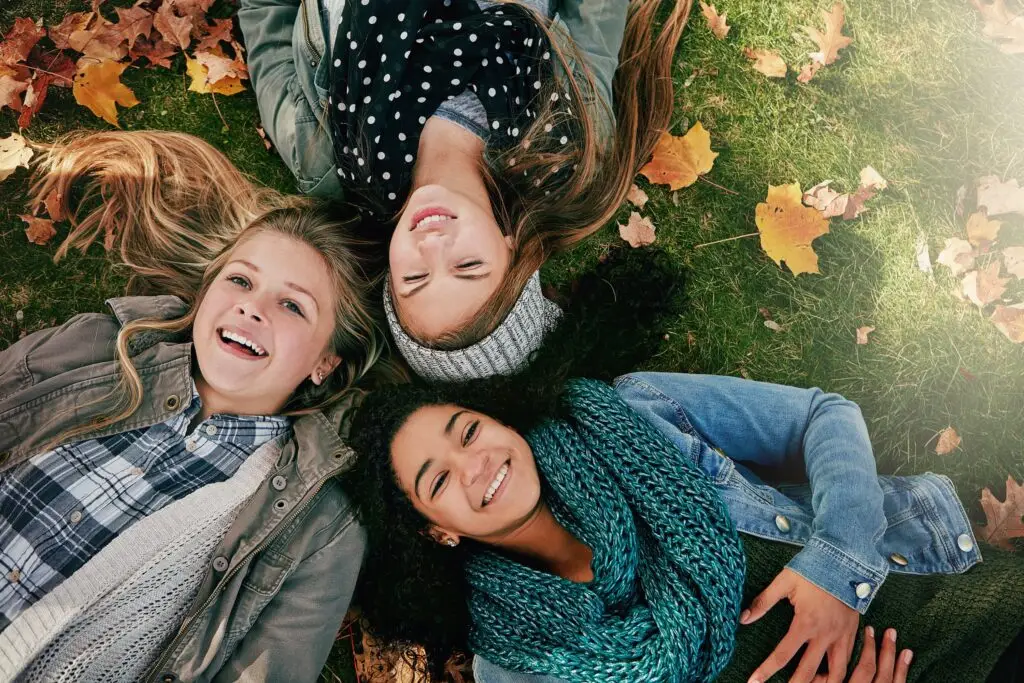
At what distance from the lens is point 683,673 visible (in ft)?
9.06

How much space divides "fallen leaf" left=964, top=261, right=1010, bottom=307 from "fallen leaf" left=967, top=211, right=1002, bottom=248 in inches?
4.5

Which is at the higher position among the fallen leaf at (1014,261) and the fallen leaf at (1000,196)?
the fallen leaf at (1000,196)

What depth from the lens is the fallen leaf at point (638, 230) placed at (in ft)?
12.0

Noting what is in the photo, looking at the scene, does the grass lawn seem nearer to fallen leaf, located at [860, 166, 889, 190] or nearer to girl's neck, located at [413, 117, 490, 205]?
fallen leaf, located at [860, 166, 889, 190]

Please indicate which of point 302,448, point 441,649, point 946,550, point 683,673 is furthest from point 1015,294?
point 302,448

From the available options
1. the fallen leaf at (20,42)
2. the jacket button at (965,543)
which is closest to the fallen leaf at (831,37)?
the jacket button at (965,543)

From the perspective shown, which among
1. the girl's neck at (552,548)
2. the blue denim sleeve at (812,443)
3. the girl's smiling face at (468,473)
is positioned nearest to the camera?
the girl's smiling face at (468,473)

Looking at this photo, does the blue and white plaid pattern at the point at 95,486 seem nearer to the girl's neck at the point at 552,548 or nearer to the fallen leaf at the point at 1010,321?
the girl's neck at the point at 552,548

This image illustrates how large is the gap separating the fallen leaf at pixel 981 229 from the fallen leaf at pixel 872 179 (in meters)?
0.43

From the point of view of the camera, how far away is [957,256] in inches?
134

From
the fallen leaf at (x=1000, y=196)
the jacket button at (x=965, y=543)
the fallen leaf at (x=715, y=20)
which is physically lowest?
the jacket button at (x=965, y=543)

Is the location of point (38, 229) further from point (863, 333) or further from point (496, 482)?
point (863, 333)

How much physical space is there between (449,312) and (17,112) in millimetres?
2695

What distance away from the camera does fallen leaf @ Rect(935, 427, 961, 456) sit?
3.37 meters
